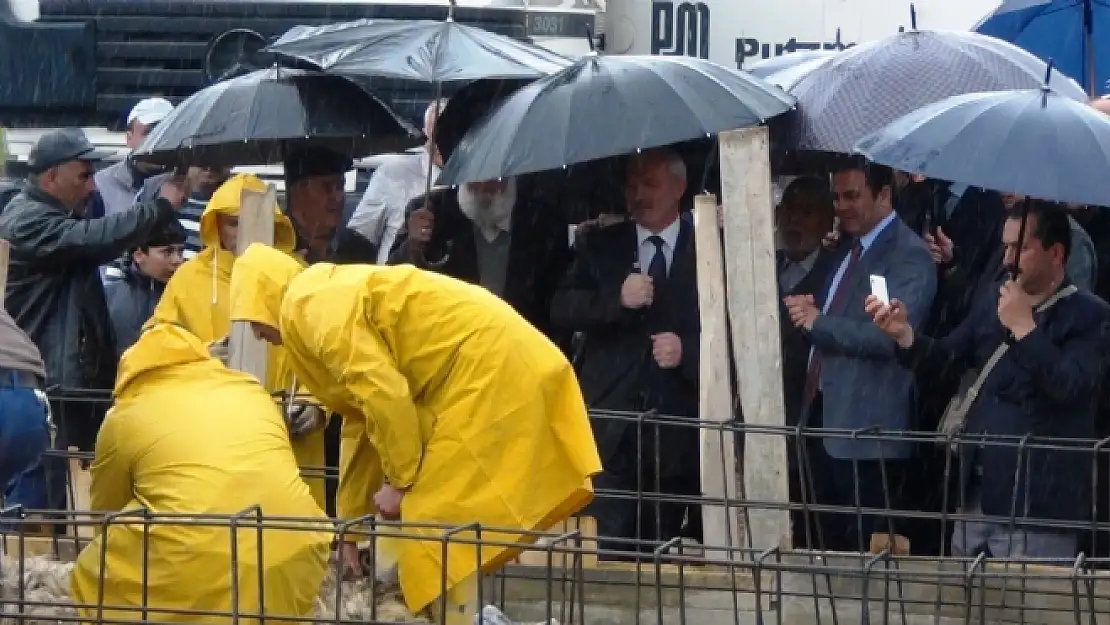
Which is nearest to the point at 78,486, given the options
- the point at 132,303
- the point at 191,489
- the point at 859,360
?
the point at 191,489

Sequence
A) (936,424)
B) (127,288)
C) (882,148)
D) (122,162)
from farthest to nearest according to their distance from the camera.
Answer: (122,162)
(127,288)
(936,424)
(882,148)

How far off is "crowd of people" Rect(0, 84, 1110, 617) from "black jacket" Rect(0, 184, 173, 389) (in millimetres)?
11

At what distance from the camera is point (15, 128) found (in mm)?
10086

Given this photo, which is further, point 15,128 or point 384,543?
point 15,128

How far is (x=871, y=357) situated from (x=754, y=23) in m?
4.47

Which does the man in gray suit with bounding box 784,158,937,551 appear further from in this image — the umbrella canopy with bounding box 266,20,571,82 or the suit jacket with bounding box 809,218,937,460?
the umbrella canopy with bounding box 266,20,571,82

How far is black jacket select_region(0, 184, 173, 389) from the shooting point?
746 centimetres

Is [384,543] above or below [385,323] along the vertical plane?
below

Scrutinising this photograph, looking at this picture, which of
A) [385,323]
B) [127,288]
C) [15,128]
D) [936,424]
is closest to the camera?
[385,323]

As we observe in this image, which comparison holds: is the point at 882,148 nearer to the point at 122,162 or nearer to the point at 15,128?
the point at 122,162

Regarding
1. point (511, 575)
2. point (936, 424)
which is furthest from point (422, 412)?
point (936, 424)

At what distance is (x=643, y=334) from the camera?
22.6 feet

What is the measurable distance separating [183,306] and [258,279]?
1268mm

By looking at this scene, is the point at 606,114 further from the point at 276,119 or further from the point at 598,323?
the point at 276,119
